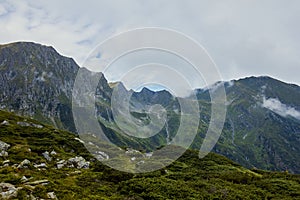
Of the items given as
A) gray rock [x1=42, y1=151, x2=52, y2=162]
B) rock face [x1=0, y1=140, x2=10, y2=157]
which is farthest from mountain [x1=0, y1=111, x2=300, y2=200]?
gray rock [x1=42, y1=151, x2=52, y2=162]

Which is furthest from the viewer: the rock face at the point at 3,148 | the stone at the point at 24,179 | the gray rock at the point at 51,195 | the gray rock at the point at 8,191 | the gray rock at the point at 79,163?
the gray rock at the point at 79,163

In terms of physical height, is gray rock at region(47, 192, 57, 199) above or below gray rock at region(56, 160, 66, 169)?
below

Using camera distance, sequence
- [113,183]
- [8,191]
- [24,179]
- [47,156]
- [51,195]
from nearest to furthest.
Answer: [8,191] < [51,195] < [24,179] < [113,183] < [47,156]

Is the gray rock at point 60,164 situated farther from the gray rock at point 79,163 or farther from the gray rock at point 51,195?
the gray rock at point 51,195

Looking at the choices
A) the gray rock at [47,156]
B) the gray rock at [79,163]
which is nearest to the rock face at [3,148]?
the gray rock at [47,156]

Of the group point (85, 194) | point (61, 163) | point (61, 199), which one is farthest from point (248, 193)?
point (61, 163)

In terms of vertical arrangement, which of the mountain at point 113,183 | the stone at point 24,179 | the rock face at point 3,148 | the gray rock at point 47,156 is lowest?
the mountain at point 113,183

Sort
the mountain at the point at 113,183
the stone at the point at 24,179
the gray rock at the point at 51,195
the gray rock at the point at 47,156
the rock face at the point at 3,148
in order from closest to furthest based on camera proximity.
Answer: the gray rock at the point at 51,195, the mountain at the point at 113,183, the stone at the point at 24,179, the rock face at the point at 3,148, the gray rock at the point at 47,156

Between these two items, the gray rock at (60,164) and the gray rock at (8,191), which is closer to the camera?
the gray rock at (8,191)

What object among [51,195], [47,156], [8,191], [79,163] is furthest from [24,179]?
[47,156]

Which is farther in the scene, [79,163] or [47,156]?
[47,156]

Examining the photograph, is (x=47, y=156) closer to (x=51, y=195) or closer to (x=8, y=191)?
(x=8, y=191)

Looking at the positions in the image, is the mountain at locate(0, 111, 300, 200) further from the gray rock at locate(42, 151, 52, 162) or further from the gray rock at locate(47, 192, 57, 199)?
the gray rock at locate(42, 151, 52, 162)

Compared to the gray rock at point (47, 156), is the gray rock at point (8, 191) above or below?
below
